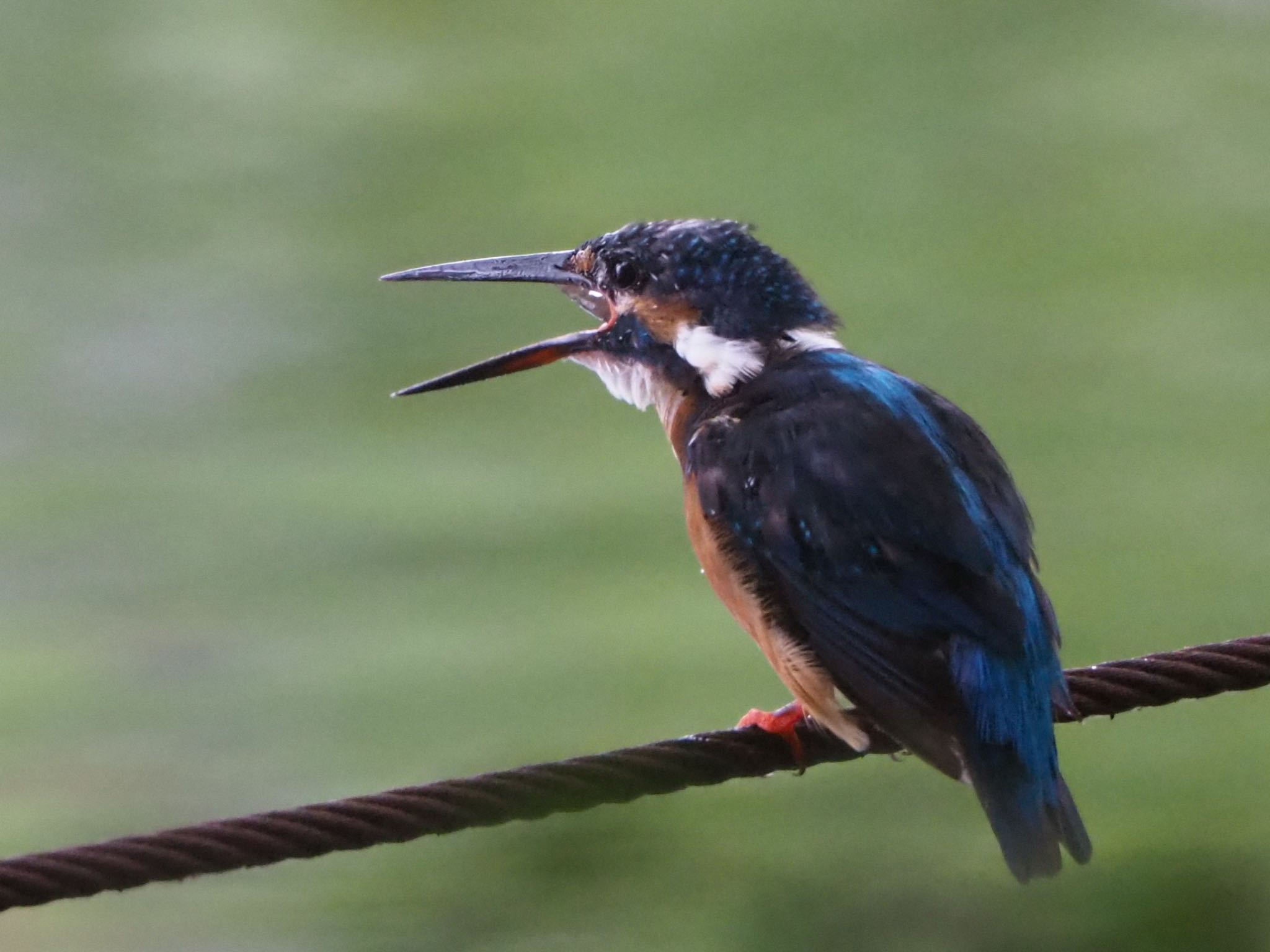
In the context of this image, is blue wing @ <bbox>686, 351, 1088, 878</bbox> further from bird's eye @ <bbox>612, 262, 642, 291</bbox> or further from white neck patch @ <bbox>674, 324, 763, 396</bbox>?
bird's eye @ <bbox>612, 262, 642, 291</bbox>

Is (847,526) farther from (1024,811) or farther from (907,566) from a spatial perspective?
(1024,811)

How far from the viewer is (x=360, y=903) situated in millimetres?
6250

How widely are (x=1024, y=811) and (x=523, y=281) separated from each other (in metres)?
1.38

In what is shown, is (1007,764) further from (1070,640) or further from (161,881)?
(1070,640)

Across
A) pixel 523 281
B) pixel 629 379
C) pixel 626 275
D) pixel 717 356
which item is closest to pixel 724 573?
pixel 717 356

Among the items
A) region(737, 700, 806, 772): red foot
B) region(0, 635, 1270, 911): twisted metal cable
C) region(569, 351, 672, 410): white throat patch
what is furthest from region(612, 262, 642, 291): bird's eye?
region(0, 635, 1270, 911): twisted metal cable

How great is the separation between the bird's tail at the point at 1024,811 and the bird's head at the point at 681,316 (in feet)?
2.65

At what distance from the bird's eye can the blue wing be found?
444mm

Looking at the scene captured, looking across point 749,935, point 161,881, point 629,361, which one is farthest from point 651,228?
point 749,935

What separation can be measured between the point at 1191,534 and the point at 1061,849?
896 cm

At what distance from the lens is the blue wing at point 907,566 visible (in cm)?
235

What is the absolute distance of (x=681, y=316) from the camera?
308 centimetres

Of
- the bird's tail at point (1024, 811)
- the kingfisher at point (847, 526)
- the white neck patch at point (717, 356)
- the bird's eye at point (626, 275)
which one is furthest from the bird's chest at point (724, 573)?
the bird's eye at point (626, 275)

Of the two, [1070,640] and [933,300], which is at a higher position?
[933,300]
